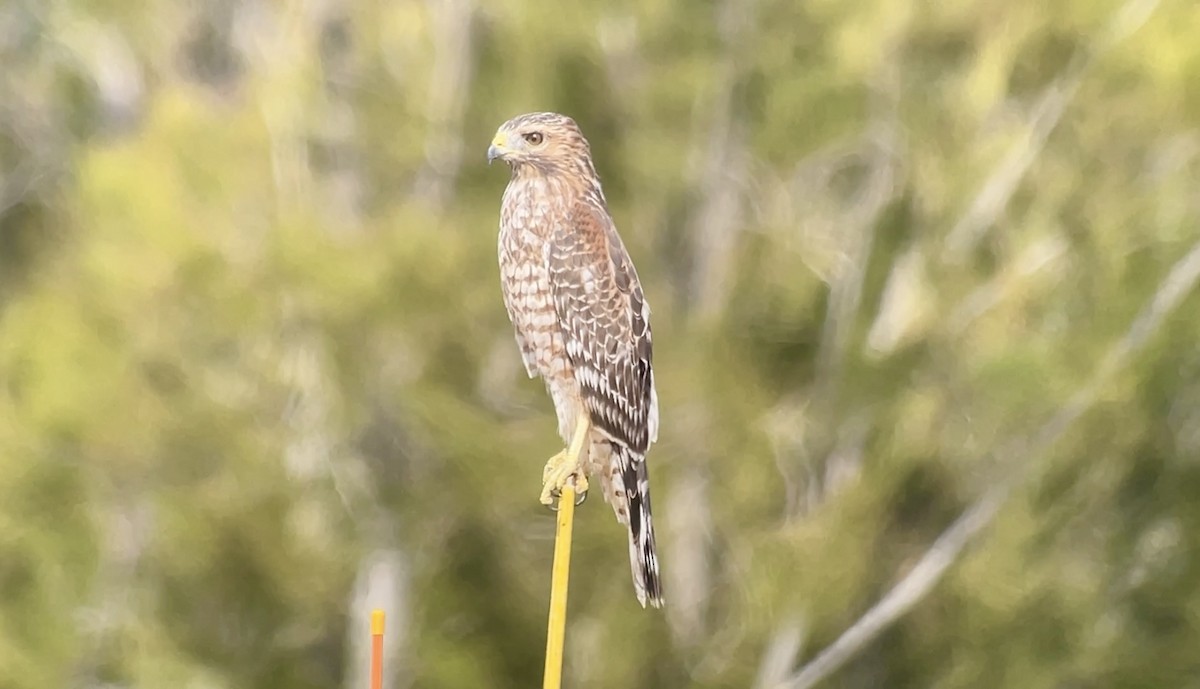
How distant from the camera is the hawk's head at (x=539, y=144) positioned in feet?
3.35

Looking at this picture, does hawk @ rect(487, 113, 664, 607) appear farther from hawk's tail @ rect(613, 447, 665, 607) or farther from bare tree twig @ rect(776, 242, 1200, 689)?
bare tree twig @ rect(776, 242, 1200, 689)

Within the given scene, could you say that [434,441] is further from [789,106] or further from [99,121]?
[99,121]

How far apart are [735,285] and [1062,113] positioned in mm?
560

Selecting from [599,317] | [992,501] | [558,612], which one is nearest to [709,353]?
[992,501]

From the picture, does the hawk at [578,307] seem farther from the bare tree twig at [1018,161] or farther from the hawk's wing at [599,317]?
the bare tree twig at [1018,161]

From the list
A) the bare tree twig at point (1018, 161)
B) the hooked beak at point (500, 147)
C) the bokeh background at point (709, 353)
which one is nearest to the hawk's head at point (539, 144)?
the hooked beak at point (500, 147)

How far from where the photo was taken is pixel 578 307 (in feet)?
3.31

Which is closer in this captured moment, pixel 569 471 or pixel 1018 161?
pixel 569 471

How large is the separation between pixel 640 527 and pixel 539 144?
0.38 m

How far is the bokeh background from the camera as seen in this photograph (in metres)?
1.57

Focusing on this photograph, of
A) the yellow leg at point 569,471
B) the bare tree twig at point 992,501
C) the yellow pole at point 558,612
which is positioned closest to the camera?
the yellow pole at point 558,612

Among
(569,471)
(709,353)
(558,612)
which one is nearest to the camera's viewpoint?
(558,612)

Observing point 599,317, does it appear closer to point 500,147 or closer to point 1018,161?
point 500,147

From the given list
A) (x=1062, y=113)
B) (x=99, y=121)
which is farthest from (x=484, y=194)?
(x=99, y=121)
